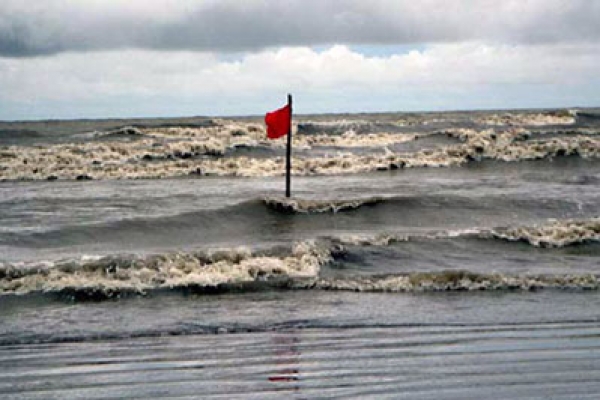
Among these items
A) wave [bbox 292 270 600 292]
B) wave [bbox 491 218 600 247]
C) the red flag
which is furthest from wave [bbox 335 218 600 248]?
the red flag

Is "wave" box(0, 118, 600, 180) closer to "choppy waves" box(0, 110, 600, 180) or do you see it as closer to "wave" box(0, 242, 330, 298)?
"choppy waves" box(0, 110, 600, 180)

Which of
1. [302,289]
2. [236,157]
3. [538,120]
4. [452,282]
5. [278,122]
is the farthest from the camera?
[538,120]

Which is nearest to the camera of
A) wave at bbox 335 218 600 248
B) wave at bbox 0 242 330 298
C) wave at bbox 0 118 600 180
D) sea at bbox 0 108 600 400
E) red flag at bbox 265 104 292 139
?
sea at bbox 0 108 600 400

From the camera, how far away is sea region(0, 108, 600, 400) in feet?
20.5

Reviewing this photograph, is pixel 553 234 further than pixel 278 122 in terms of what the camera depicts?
No

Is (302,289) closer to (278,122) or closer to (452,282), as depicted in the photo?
(452,282)

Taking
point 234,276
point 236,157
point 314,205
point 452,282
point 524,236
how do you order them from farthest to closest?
point 236,157
point 314,205
point 524,236
point 234,276
point 452,282

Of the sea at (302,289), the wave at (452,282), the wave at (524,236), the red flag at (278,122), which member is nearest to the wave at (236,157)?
the sea at (302,289)

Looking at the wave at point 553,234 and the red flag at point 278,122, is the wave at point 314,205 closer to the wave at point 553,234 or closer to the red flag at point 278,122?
the red flag at point 278,122

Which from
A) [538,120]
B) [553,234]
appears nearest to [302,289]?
[553,234]

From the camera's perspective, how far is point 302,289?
10453 millimetres

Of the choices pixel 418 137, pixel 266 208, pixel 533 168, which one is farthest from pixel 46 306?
pixel 418 137

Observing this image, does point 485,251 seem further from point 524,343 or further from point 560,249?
point 524,343

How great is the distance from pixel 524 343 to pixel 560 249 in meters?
6.45
